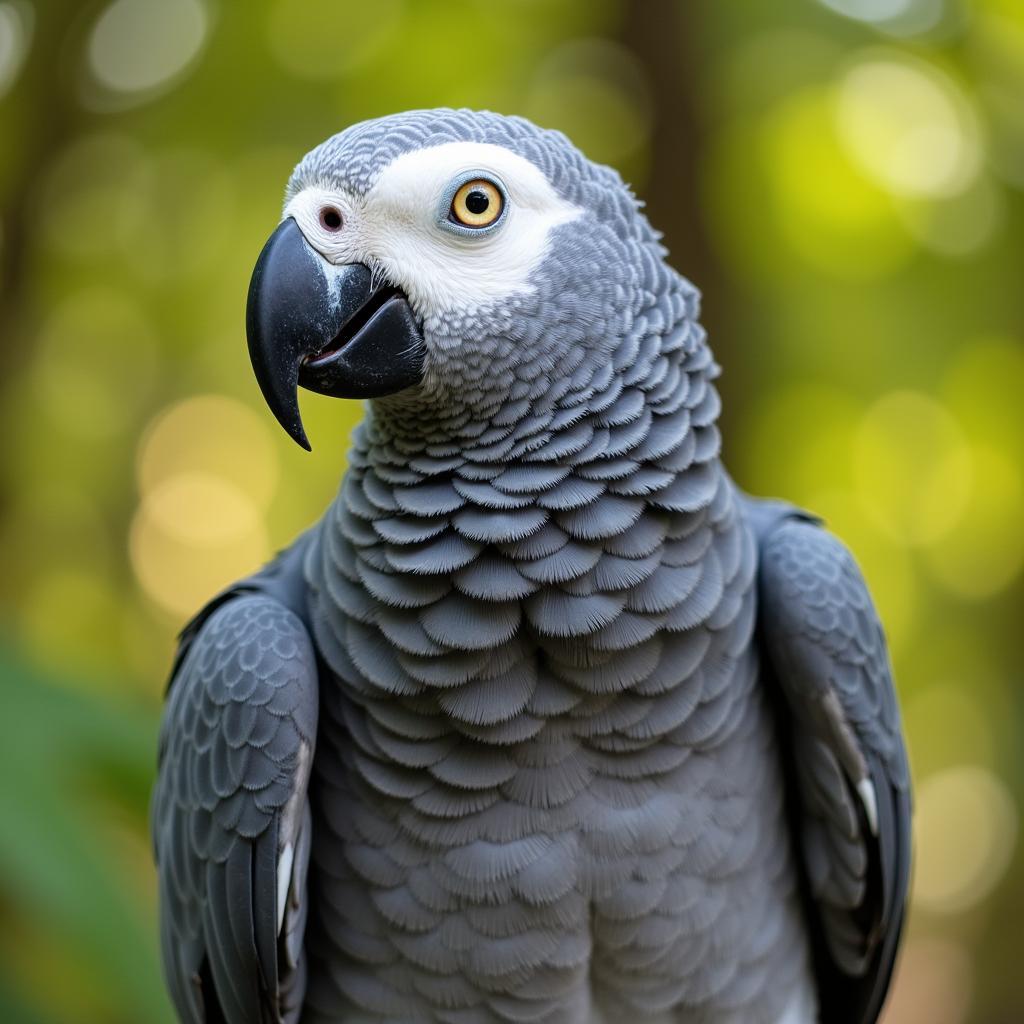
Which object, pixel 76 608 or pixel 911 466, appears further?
pixel 76 608

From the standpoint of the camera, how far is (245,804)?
1.39 metres

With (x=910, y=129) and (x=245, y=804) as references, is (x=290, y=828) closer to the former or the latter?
(x=245, y=804)

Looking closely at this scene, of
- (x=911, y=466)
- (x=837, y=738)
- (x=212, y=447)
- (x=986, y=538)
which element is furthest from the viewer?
(x=212, y=447)

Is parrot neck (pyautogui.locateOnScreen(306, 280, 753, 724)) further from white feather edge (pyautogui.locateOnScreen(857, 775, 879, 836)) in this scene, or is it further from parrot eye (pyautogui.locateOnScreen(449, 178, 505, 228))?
white feather edge (pyautogui.locateOnScreen(857, 775, 879, 836))

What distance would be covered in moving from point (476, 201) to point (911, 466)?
9.95 ft

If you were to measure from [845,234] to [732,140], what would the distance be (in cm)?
56

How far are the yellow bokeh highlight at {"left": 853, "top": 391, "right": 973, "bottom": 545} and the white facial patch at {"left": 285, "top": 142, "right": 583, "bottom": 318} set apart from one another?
272 centimetres

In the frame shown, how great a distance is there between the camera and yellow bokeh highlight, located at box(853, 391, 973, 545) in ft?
12.4

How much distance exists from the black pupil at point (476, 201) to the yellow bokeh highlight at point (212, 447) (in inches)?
128

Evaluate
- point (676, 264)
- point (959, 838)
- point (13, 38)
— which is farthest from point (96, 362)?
point (959, 838)

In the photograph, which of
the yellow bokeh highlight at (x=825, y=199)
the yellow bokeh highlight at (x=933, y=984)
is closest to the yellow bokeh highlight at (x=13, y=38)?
the yellow bokeh highlight at (x=825, y=199)

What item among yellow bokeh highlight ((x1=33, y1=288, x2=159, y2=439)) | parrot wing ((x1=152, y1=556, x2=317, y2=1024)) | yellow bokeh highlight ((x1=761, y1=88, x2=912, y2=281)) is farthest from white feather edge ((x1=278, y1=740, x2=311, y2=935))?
yellow bokeh highlight ((x1=33, y1=288, x2=159, y2=439))

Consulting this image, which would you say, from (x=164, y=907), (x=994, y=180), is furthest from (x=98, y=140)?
(x=994, y=180)

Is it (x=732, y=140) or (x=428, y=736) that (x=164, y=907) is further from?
(x=732, y=140)
